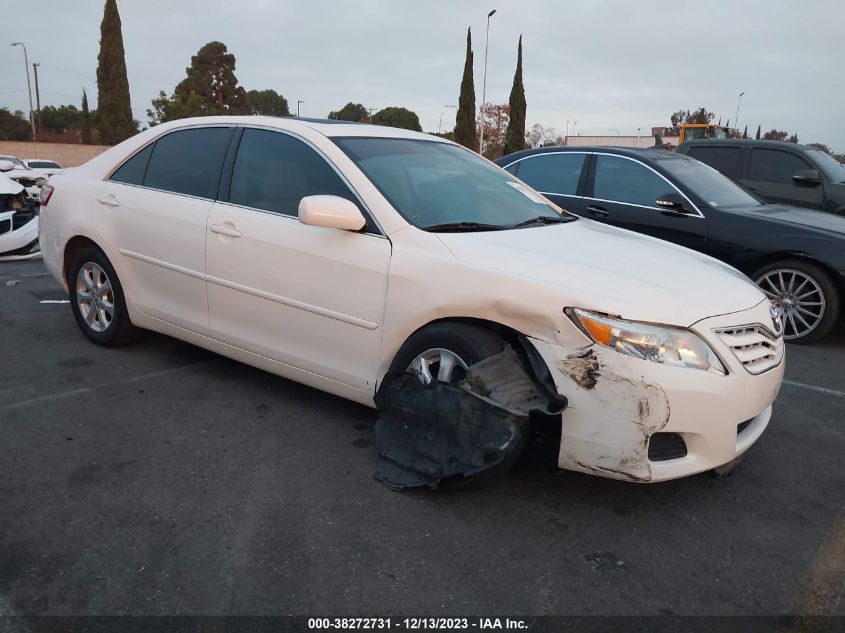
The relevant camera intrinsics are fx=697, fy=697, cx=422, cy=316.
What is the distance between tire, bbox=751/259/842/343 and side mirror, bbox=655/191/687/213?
852mm

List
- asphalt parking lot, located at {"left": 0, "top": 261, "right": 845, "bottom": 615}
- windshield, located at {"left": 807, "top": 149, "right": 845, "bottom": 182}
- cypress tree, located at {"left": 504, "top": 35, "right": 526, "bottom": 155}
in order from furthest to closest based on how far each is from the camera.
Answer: cypress tree, located at {"left": 504, "top": 35, "right": 526, "bottom": 155}, windshield, located at {"left": 807, "top": 149, "right": 845, "bottom": 182}, asphalt parking lot, located at {"left": 0, "top": 261, "right": 845, "bottom": 615}

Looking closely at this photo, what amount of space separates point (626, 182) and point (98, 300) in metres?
4.65

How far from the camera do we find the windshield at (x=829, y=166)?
8273 millimetres

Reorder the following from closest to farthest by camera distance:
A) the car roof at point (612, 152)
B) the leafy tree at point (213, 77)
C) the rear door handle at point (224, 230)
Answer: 1. the rear door handle at point (224, 230)
2. the car roof at point (612, 152)
3. the leafy tree at point (213, 77)

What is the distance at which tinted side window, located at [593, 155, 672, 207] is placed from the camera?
637cm

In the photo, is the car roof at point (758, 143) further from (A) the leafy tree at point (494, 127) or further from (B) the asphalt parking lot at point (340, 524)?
(A) the leafy tree at point (494, 127)

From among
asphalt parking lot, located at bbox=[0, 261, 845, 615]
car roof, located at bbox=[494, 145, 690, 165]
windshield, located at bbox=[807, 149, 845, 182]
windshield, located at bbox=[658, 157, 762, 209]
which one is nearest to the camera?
asphalt parking lot, located at bbox=[0, 261, 845, 615]

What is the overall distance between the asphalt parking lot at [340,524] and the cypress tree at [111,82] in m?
39.6

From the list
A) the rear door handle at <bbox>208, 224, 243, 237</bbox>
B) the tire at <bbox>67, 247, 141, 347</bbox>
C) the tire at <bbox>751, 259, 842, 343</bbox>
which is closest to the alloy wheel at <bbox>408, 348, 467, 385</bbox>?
the rear door handle at <bbox>208, 224, 243, 237</bbox>

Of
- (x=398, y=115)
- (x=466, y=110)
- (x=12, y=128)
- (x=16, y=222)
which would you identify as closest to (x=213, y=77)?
(x=12, y=128)

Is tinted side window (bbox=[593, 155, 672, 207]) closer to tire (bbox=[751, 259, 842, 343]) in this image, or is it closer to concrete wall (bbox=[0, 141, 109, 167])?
tire (bbox=[751, 259, 842, 343])

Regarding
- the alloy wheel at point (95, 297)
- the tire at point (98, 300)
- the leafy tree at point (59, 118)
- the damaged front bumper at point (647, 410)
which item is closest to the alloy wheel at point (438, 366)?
the damaged front bumper at point (647, 410)

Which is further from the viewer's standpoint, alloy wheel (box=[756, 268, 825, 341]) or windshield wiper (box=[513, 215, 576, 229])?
alloy wheel (box=[756, 268, 825, 341])

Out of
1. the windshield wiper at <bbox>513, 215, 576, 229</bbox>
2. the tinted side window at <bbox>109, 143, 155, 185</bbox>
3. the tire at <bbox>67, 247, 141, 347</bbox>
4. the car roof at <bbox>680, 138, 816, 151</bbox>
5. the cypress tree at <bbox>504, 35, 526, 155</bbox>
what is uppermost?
the cypress tree at <bbox>504, 35, 526, 155</bbox>
